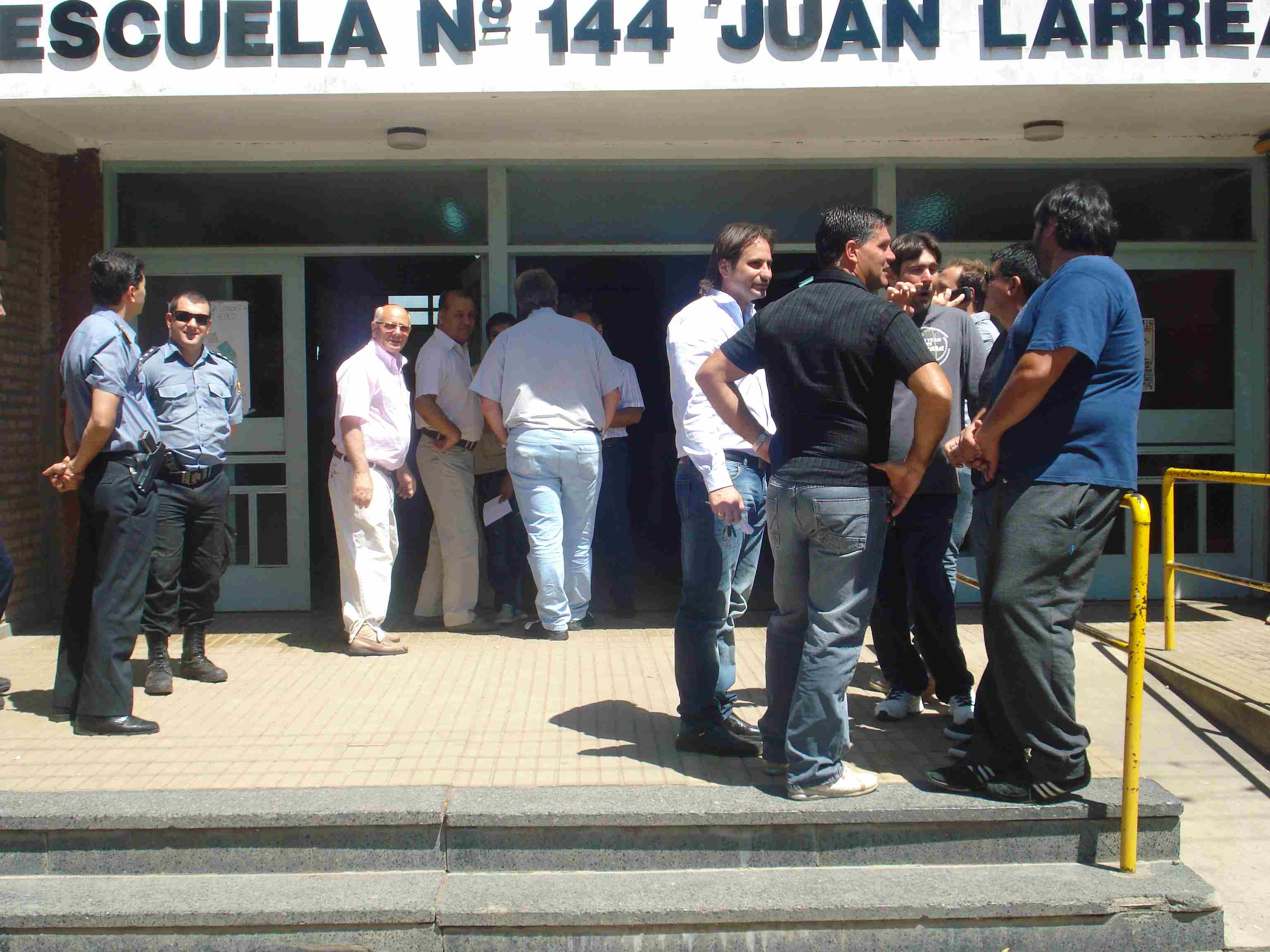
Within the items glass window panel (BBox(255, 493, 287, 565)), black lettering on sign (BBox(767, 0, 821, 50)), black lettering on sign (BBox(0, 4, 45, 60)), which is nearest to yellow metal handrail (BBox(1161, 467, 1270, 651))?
black lettering on sign (BBox(767, 0, 821, 50))

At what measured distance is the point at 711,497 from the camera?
12.6 feet

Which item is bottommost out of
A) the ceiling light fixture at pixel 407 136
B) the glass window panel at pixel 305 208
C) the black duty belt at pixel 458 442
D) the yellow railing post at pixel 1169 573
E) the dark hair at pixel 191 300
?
the yellow railing post at pixel 1169 573

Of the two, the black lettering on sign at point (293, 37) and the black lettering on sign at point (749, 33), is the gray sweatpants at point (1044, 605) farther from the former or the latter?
the black lettering on sign at point (293, 37)

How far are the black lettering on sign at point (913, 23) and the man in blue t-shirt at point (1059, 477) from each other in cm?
261

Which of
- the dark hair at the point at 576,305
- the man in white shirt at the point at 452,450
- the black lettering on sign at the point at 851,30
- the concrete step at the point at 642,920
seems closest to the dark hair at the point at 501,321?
the man in white shirt at the point at 452,450

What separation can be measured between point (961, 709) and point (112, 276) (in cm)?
379

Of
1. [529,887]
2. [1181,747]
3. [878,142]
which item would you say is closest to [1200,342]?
[878,142]

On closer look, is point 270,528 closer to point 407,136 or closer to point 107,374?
point 407,136

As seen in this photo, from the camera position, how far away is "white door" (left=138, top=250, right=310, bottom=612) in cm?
720

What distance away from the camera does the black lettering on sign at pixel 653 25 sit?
5.87m

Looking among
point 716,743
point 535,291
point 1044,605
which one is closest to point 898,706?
point 716,743

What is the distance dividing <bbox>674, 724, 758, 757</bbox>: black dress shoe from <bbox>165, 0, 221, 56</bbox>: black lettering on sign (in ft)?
14.2

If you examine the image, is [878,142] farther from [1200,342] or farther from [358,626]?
[358,626]

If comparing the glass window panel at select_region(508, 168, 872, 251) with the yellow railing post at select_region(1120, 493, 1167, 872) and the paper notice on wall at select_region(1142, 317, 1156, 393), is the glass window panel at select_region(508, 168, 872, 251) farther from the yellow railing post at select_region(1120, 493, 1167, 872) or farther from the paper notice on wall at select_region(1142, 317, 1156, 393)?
the yellow railing post at select_region(1120, 493, 1167, 872)
